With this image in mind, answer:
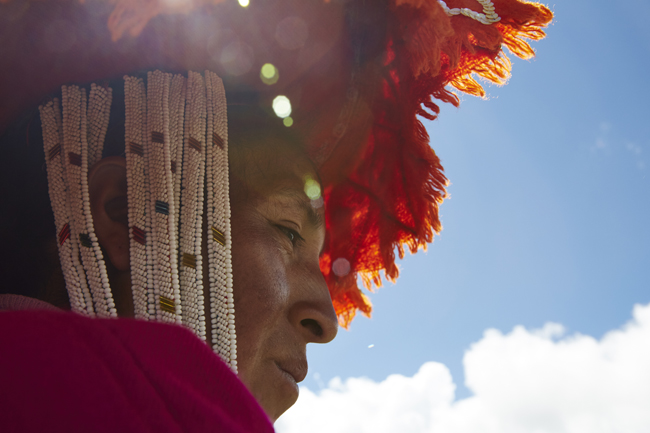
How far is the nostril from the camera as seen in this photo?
1.77 m

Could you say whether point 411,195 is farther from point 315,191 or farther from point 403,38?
point 403,38

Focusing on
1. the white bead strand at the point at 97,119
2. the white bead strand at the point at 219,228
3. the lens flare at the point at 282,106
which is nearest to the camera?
the white bead strand at the point at 219,228

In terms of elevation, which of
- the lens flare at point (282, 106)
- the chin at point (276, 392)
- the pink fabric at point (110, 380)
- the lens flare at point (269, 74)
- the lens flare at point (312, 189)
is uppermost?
the lens flare at point (282, 106)

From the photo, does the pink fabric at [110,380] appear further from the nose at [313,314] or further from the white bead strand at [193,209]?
the nose at [313,314]

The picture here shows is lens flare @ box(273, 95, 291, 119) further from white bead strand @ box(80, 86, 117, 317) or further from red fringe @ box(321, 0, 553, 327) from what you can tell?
white bead strand @ box(80, 86, 117, 317)

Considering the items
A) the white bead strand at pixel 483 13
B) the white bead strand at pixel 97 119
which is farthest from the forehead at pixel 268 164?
the white bead strand at pixel 483 13

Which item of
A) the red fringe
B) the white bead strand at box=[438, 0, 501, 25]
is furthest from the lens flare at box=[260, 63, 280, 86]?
the white bead strand at box=[438, 0, 501, 25]

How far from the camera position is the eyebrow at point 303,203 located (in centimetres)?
186

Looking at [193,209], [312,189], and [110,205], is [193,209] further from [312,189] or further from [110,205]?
[312,189]

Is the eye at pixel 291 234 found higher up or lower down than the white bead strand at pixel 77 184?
higher up

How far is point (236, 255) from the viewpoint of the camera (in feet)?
5.25

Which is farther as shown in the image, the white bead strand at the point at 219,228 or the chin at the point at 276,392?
the chin at the point at 276,392

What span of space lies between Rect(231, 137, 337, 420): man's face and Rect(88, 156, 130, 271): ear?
0.35 meters

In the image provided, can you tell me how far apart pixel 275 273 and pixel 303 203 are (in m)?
0.37
